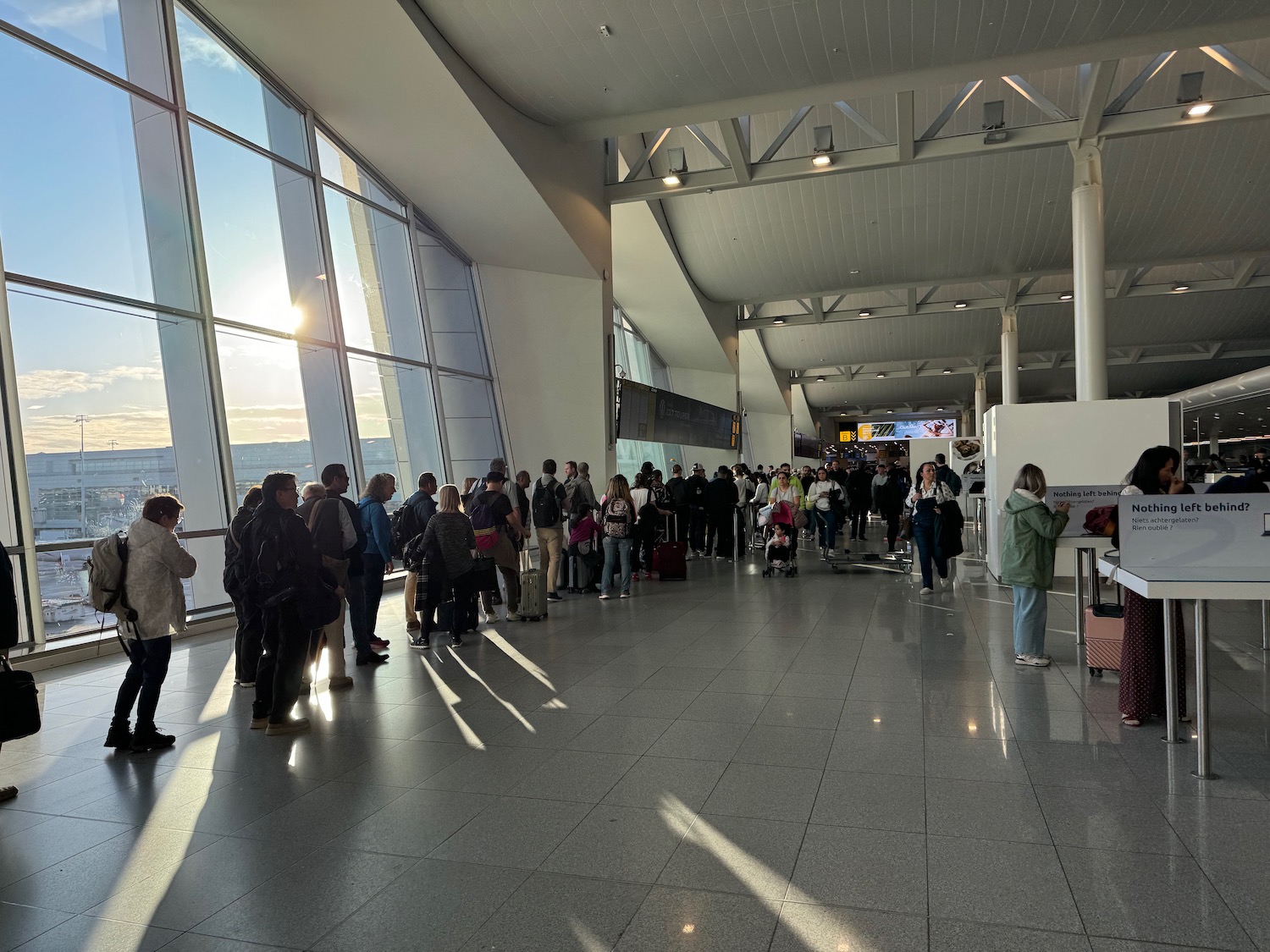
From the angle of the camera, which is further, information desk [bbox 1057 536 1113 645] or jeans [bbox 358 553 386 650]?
jeans [bbox 358 553 386 650]

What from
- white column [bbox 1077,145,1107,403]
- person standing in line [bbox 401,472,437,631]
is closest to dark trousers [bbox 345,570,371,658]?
person standing in line [bbox 401,472,437,631]

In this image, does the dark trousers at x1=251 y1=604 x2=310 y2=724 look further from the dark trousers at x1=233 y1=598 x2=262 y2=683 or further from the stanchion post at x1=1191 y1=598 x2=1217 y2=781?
the stanchion post at x1=1191 y1=598 x2=1217 y2=781

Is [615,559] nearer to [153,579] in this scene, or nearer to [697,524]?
[697,524]

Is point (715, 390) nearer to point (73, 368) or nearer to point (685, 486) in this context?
point (685, 486)

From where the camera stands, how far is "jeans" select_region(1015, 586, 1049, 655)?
19.3 feet

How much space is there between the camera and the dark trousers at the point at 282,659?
4.74m

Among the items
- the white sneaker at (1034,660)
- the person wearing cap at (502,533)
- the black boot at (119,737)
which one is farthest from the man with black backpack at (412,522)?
the white sneaker at (1034,660)

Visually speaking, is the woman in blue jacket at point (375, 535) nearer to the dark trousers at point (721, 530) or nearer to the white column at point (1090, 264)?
the dark trousers at point (721, 530)

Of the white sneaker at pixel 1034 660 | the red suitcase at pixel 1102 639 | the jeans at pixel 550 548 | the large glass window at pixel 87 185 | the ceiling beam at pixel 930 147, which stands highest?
the ceiling beam at pixel 930 147

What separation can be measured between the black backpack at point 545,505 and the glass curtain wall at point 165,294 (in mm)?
2567

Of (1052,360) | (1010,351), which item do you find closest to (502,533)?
(1010,351)

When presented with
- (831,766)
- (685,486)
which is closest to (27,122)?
(831,766)

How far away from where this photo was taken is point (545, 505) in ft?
31.2

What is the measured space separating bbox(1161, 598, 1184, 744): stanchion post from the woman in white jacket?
5040mm
